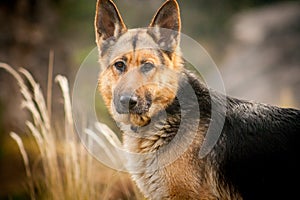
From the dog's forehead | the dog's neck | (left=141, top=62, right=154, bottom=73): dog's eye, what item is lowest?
the dog's neck

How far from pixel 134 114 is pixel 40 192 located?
1.58 m

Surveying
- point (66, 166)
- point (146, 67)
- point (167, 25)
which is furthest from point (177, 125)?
point (66, 166)

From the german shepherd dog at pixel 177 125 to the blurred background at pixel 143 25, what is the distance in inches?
102

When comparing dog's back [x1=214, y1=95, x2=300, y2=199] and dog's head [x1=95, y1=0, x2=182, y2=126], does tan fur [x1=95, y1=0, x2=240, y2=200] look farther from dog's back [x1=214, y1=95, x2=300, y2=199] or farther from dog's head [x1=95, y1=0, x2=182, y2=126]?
dog's back [x1=214, y1=95, x2=300, y2=199]

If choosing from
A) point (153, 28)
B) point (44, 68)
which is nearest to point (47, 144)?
point (153, 28)

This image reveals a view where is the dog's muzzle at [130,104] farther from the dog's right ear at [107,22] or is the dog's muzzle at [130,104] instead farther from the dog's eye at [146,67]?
Answer: the dog's right ear at [107,22]

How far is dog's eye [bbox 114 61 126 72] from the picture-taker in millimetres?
4011

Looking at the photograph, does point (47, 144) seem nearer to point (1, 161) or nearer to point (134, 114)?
point (134, 114)

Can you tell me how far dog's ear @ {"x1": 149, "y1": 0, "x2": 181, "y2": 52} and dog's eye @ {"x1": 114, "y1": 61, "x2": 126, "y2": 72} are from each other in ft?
1.10

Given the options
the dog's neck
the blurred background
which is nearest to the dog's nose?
the dog's neck

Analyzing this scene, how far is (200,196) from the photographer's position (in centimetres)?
367

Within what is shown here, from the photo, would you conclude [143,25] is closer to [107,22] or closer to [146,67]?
[107,22]

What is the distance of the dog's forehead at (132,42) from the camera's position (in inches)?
158

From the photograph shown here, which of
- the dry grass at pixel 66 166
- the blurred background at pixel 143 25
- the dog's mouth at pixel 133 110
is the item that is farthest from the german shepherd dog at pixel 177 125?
the blurred background at pixel 143 25
